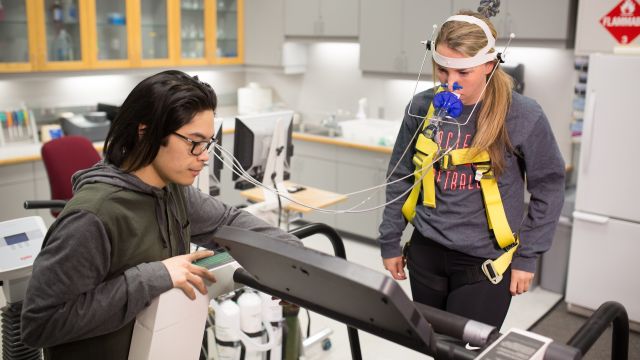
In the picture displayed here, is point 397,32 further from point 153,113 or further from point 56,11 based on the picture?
point 153,113

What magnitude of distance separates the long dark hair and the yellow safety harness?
2.58 ft

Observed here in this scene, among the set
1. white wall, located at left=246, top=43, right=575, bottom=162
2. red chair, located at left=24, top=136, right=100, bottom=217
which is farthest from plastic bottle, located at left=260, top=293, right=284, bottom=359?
white wall, located at left=246, top=43, right=575, bottom=162

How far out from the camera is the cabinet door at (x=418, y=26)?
4.42 metres

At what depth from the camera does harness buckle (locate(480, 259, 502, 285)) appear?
5.93 ft

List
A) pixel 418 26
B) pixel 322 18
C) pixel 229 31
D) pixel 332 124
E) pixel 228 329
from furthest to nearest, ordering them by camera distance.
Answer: pixel 229 31
pixel 332 124
pixel 322 18
pixel 418 26
pixel 228 329

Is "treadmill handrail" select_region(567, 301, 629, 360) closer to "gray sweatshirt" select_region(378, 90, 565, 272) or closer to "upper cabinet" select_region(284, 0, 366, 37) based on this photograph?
"gray sweatshirt" select_region(378, 90, 565, 272)

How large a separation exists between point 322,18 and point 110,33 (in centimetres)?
171

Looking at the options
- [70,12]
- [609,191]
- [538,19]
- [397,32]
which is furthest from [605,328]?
[70,12]

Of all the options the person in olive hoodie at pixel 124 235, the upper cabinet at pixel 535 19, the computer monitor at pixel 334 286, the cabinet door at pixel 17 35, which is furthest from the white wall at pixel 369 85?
the computer monitor at pixel 334 286

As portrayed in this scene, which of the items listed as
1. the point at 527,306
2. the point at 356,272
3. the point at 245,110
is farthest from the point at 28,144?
the point at 356,272

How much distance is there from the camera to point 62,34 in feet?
15.2

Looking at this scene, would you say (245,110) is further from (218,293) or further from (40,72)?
(218,293)

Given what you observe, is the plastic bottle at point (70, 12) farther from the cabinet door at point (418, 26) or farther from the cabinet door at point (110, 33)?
the cabinet door at point (418, 26)

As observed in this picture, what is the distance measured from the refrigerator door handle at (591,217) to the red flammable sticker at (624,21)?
0.98m
